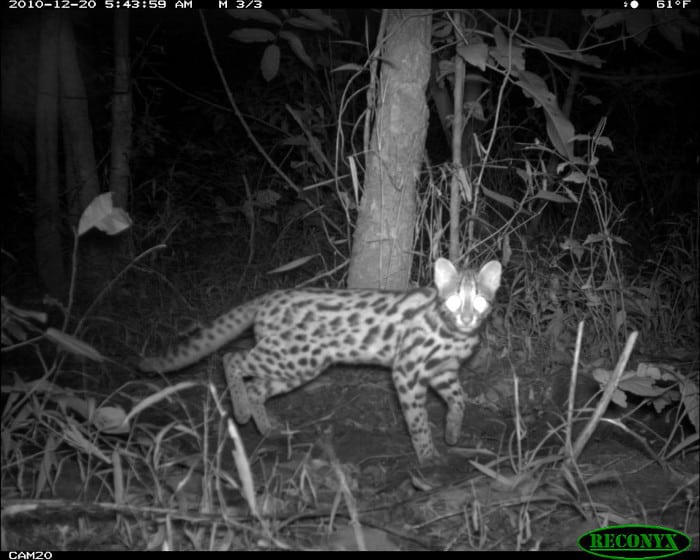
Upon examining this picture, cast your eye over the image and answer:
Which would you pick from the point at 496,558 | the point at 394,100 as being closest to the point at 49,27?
the point at 394,100

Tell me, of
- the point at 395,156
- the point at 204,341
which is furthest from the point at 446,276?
the point at 204,341

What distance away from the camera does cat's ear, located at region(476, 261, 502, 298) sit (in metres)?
5.12

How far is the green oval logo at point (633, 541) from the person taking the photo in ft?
12.3

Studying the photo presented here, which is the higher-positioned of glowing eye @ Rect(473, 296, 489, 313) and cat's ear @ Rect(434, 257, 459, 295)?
cat's ear @ Rect(434, 257, 459, 295)

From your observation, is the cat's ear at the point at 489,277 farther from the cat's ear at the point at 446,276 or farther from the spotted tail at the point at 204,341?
the spotted tail at the point at 204,341

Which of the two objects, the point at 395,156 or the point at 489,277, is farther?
the point at 395,156

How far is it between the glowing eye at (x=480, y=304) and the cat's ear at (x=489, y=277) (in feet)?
0.40

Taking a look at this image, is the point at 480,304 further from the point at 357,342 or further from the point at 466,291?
the point at 357,342

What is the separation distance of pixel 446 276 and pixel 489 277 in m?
0.31

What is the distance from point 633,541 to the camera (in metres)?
3.81

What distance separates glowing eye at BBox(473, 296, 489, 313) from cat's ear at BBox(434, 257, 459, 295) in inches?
6.6

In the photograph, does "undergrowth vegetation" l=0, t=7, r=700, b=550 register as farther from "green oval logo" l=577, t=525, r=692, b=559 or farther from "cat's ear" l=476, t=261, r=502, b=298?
"cat's ear" l=476, t=261, r=502, b=298

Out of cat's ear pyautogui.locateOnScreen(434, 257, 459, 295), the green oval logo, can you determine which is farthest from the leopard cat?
the green oval logo

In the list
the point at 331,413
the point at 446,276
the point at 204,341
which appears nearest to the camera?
the point at 446,276
